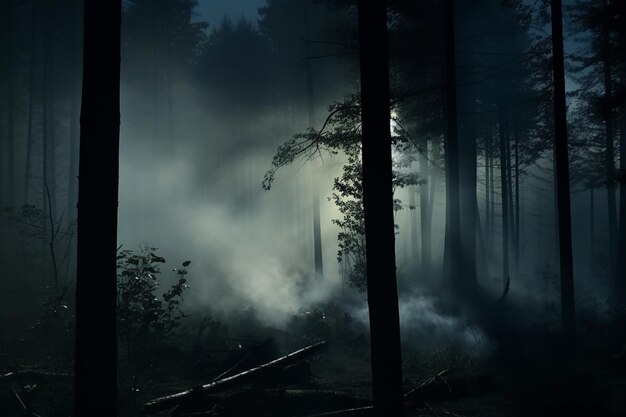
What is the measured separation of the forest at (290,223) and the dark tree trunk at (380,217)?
0.03 meters

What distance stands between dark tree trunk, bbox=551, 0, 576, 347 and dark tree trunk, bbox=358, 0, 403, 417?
772cm

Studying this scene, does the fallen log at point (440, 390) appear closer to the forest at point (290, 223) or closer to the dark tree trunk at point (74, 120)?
the forest at point (290, 223)

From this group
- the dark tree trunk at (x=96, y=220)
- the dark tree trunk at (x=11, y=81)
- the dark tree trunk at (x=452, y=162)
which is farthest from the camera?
the dark tree trunk at (x=11, y=81)

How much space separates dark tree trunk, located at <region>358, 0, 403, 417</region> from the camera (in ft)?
19.3

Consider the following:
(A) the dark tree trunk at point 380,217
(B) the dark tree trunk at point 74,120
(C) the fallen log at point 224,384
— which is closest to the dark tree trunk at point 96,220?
(A) the dark tree trunk at point 380,217

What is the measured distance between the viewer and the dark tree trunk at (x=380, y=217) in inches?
232

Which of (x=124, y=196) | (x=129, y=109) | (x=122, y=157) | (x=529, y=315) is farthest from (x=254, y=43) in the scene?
(x=529, y=315)

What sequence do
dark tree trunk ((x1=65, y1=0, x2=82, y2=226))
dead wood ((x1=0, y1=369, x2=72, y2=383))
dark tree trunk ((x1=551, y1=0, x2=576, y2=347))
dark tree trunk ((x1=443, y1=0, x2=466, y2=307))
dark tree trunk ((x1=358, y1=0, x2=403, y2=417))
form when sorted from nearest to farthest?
1. dark tree trunk ((x1=358, y1=0, x2=403, y2=417))
2. dead wood ((x1=0, y1=369, x2=72, y2=383))
3. dark tree trunk ((x1=551, y1=0, x2=576, y2=347))
4. dark tree trunk ((x1=443, y1=0, x2=466, y2=307))
5. dark tree trunk ((x1=65, y1=0, x2=82, y2=226))

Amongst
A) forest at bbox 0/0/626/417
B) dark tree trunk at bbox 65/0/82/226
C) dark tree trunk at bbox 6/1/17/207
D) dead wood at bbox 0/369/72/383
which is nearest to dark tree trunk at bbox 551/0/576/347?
forest at bbox 0/0/626/417

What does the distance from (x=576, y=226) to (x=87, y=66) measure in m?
80.1

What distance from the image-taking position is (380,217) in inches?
232

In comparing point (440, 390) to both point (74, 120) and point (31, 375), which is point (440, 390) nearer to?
point (31, 375)

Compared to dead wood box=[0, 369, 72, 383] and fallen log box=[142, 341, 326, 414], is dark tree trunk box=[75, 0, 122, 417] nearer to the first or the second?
fallen log box=[142, 341, 326, 414]

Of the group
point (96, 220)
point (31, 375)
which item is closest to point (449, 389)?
Answer: point (96, 220)
